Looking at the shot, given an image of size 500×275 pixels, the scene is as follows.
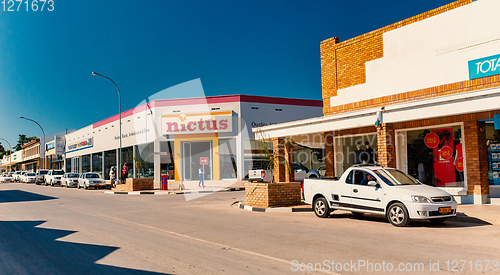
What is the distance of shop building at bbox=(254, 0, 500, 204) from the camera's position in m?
13.6

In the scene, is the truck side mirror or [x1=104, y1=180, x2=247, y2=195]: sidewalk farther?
[x1=104, y1=180, x2=247, y2=195]: sidewalk

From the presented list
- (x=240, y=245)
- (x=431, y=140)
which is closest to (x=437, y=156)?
(x=431, y=140)

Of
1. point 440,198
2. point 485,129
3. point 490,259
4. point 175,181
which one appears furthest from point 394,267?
point 175,181

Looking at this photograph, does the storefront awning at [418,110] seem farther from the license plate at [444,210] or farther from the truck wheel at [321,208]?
the truck wheel at [321,208]

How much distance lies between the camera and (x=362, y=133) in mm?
19359

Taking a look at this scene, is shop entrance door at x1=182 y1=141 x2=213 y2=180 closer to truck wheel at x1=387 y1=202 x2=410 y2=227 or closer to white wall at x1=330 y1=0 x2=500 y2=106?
white wall at x1=330 y1=0 x2=500 y2=106

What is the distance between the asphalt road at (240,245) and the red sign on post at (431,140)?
5.19m

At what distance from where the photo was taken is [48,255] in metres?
7.41

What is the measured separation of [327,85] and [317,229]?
10470mm

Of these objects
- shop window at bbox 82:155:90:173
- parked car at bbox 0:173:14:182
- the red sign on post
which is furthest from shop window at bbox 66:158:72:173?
the red sign on post

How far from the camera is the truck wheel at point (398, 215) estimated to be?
412 inches

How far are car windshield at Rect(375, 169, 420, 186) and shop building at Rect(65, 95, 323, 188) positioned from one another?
931 inches

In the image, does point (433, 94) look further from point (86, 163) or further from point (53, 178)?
point (86, 163)

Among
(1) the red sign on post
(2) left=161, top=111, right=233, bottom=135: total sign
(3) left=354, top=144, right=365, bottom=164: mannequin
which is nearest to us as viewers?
(1) the red sign on post
